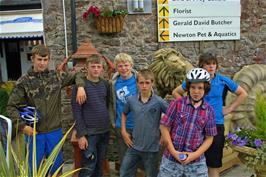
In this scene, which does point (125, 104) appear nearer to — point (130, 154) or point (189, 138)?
point (130, 154)

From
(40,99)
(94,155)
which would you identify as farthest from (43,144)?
(94,155)

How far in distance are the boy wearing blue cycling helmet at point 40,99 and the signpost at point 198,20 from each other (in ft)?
8.24

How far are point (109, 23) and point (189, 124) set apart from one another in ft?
9.60

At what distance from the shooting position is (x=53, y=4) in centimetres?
555

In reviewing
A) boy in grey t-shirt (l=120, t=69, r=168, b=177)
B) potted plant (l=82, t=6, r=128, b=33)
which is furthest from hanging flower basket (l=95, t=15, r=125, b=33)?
boy in grey t-shirt (l=120, t=69, r=168, b=177)

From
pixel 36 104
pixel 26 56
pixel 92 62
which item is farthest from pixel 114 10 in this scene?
pixel 26 56

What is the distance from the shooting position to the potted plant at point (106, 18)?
535cm

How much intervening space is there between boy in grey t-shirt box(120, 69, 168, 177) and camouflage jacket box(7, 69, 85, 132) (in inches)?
29.7

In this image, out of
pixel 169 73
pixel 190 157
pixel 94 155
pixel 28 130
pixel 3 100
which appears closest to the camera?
pixel 190 157

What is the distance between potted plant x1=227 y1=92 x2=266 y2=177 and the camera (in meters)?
3.44

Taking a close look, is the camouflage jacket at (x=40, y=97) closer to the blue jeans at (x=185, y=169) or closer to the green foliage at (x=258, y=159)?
the blue jeans at (x=185, y=169)

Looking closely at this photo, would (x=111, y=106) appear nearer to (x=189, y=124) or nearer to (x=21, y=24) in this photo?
(x=189, y=124)

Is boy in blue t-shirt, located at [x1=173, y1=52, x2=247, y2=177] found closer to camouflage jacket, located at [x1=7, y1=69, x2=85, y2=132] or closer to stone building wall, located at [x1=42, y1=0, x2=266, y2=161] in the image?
camouflage jacket, located at [x1=7, y1=69, x2=85, y2=132]

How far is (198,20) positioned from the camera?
224 inches
